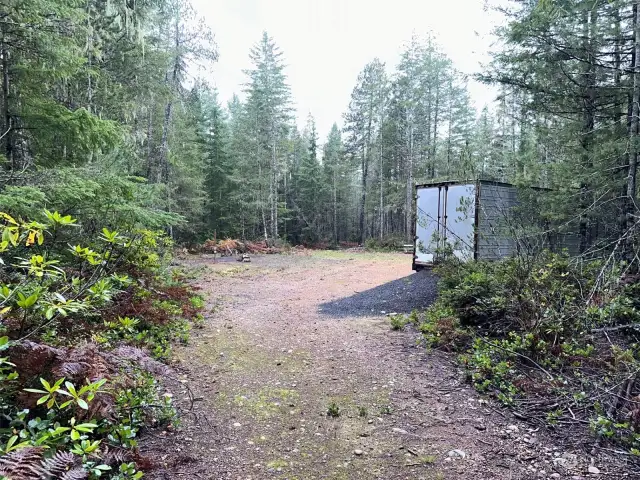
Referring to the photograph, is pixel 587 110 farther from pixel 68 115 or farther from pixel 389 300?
pixel 68 115

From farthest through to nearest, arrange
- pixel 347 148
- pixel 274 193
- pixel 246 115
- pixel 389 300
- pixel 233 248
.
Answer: pixel 347 148 → pixel 246 115 → pixel 274 193 → pixel 233 248 → pixel 389 300

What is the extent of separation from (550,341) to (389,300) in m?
3.73

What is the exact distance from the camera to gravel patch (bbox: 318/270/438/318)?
7.00 metres

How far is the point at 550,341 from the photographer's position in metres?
4.15

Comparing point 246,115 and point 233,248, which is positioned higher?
point 246,115

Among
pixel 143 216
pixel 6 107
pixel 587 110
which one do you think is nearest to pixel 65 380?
pixel 143 216

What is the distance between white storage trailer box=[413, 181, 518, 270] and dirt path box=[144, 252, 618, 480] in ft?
11.1

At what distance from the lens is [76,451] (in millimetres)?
1825

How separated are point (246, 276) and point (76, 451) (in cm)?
1022

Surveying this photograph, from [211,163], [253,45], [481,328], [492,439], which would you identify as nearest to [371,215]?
[211,163]

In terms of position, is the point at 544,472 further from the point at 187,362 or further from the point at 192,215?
the point at 192,215

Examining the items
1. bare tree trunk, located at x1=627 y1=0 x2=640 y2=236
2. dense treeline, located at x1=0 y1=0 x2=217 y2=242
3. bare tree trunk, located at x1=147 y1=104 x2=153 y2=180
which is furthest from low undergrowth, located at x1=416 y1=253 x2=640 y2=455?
bare tree trunk, located at x1=147 y1=104 x2=153 y2=180

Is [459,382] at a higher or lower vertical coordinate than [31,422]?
lower

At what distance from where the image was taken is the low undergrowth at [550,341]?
3.01 meters
